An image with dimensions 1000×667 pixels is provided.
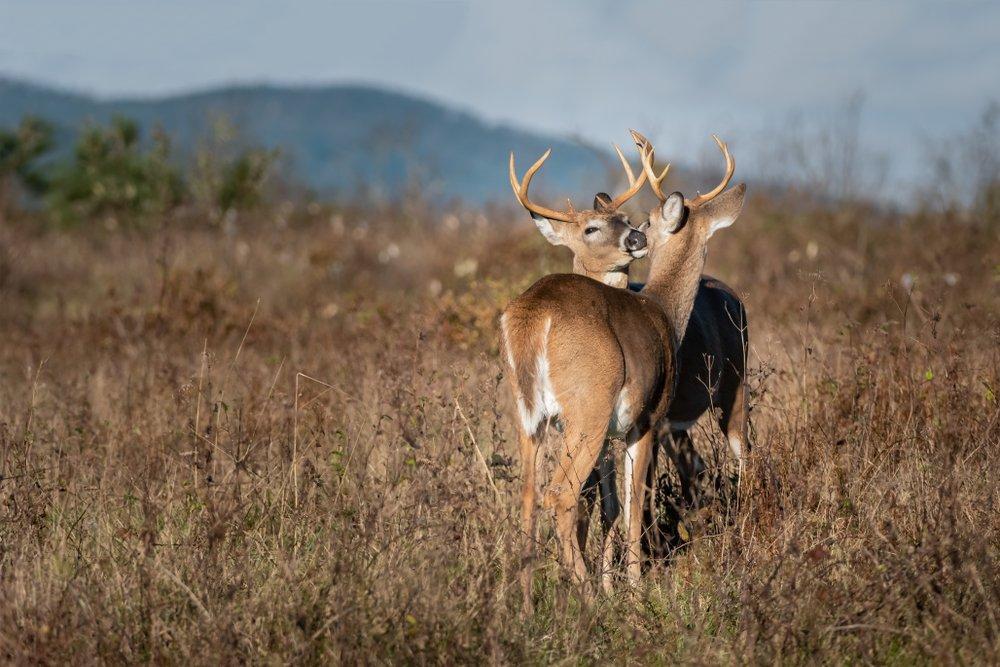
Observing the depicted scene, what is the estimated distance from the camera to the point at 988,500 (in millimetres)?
4656

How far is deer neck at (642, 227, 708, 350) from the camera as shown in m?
5.56

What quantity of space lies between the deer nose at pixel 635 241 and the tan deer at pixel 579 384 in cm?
137

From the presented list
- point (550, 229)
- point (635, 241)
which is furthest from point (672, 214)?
point (550, 229)

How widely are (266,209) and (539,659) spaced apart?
55.7 ft

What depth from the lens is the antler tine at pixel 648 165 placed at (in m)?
6.28

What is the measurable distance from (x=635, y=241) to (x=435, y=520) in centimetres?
251

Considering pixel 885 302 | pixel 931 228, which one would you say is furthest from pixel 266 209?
pixel 885 302

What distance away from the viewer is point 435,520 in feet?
14.5

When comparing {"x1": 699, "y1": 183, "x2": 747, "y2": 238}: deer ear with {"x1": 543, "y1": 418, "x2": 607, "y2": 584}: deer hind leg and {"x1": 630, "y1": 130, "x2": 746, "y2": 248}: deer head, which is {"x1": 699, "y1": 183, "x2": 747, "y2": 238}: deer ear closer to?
{"x1": 630, "y1": 130, "x2": 746, "y2": 248}: deer head

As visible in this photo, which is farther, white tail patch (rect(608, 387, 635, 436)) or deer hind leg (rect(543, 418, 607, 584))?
white tail patch (rect(608, 387, 635, 436))

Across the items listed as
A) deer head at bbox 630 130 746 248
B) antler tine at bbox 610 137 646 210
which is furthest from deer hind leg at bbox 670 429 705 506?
antler tine at bbox 610 137 646 210

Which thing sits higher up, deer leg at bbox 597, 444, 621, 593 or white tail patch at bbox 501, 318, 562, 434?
white tail patch at bbox 501, 318, 562, 434

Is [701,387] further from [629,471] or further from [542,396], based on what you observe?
[542,396]

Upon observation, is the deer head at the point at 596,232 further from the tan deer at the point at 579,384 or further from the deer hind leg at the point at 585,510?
the tan deer at the point at 579,384
